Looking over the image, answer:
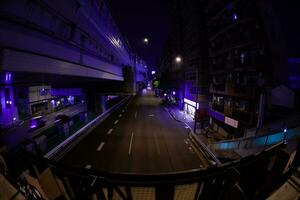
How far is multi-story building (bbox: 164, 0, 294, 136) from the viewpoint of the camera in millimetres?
18453

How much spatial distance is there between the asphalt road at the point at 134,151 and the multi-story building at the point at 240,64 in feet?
23.7

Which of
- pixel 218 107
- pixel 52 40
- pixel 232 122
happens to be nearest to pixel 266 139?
pixel 232 122

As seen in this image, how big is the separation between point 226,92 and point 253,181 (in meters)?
22.6

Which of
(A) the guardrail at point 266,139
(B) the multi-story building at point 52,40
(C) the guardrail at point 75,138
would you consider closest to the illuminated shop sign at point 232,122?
(A) the guardrail at point 266,139

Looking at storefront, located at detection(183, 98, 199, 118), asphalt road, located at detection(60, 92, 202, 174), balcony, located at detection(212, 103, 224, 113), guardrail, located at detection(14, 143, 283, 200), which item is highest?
guardrail, located at detection(14, 143, 283, 200)

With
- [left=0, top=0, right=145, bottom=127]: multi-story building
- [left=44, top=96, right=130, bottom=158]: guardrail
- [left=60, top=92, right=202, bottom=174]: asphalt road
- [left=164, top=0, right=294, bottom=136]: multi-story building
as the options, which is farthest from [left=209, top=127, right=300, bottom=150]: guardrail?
[left=44, top=96, right=130, bottom=158]: guardrail

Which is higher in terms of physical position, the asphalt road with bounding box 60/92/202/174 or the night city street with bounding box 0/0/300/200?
the night city street with bounding box 0/0/300/200

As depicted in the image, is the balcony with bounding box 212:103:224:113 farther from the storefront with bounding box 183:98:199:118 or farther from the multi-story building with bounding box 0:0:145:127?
the multi-story building with bounding box 0:0:145:127

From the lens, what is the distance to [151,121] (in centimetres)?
3055

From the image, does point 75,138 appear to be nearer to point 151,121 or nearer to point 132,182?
point 151,121

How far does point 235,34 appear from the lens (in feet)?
74.4

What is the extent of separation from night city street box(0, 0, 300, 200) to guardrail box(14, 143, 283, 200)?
0.05 ft

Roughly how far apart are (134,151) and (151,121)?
13.4 meters

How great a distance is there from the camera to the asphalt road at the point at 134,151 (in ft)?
46.3
